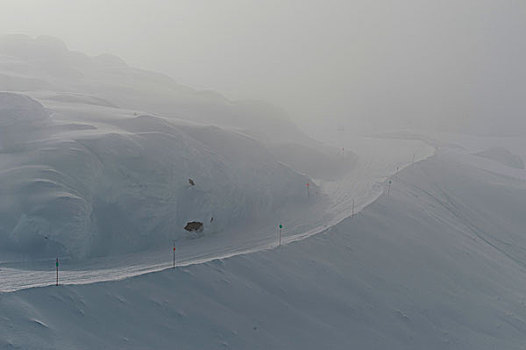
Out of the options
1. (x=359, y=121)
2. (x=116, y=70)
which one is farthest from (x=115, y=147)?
(x=359, y=121)

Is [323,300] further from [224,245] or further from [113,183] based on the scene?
[113,183]

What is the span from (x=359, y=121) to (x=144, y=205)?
111560 millimetres

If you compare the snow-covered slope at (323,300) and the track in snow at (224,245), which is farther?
the track in snow at (224,245)

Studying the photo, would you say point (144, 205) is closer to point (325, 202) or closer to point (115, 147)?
point (115, 147)

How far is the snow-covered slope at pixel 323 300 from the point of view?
498 inches

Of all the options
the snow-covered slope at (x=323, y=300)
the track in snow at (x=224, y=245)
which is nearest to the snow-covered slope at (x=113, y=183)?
the track in snow at (x=224, y=245)

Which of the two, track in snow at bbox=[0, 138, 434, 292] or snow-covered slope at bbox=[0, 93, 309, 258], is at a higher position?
snow-covered slope at bbox=[0, 93, 309, 258]

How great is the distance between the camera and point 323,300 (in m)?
17.4

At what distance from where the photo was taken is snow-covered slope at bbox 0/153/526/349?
12.7 meters

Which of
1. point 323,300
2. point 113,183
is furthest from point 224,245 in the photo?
point 113,183

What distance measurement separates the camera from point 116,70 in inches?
2876

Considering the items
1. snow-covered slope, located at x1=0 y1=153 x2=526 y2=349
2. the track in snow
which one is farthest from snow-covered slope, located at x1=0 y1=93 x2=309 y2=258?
snow-covered slope, located at x1=0 y1=153 x2=526 y2=349

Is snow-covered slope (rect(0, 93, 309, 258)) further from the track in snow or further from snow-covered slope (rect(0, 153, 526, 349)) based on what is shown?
snow-covered slope (rect(0, 153, 526, 349))

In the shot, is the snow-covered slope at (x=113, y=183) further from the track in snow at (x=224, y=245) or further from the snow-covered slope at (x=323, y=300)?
the snow-covered slope at (x=323, y=300)
